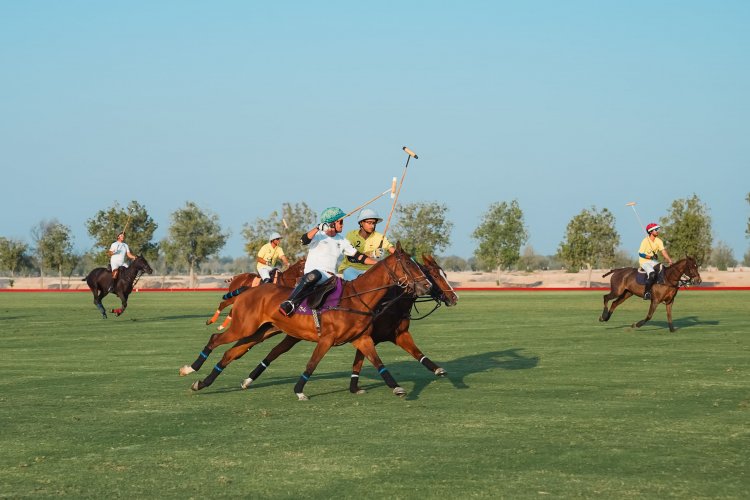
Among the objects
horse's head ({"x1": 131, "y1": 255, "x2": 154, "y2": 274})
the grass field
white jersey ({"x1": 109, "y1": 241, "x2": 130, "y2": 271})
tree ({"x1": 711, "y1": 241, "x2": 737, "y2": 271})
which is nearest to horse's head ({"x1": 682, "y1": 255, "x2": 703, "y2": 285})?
the grass field

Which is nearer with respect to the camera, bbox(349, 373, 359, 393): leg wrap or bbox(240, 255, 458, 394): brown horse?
bbox(240, 255, 458, 394): brown horse

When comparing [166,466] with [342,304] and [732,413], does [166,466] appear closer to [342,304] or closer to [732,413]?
[342,304]

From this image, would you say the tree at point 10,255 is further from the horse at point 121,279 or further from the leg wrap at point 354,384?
the leg wrap at point 354,384

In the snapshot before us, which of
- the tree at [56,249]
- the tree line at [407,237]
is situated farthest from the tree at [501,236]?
the tree at [56,249]

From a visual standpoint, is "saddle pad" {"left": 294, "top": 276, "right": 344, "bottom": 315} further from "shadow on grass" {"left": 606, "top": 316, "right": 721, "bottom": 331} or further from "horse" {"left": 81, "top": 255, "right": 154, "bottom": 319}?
"horse" {"left": 81, "top": 255, "right": 154, "bottom": 319}

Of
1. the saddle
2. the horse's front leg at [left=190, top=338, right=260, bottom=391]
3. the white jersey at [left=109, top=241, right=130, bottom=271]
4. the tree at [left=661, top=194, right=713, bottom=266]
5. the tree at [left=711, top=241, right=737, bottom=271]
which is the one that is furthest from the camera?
the tree at [left=711, top=241, right=737, bottom=271]

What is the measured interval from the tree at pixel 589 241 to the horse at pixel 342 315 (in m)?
66.2

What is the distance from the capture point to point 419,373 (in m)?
13.4

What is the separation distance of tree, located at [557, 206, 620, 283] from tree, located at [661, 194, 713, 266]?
15.4ft

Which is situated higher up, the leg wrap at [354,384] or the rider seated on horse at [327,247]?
the rider seated on horse at [327,247]

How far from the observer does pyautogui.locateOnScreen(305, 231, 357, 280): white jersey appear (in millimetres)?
11156

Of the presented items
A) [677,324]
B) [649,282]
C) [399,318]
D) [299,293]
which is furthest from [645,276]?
[299,293]

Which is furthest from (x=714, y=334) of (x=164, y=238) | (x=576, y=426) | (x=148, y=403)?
(x=164, y=238)

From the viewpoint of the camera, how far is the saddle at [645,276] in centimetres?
2225
